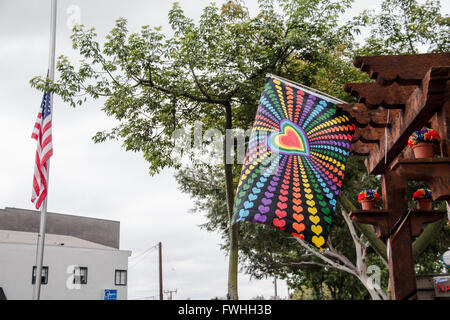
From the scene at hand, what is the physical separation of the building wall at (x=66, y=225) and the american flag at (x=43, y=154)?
23.8m

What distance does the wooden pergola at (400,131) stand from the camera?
375 cm

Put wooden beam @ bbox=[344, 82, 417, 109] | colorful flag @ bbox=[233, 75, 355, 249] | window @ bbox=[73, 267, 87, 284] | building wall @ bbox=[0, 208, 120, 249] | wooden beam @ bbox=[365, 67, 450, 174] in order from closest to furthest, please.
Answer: wooden beam @ bbox=[365, 67, 450, 174] → colorful flag @ bbox=[233, 75, 355, 249] → wooden beam @ bbox=[344, 82, 417, 109] → window @ bbox=[73, 267, 87, 284] → building wall @ bbox=[0, 208, 120, 249]

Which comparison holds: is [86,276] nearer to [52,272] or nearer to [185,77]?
[52,272]

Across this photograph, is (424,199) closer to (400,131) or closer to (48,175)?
(400,131)

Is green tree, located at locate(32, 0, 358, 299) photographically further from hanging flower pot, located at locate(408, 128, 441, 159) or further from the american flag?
hanging flower pot, located at locate(408, 128, 441, 159)

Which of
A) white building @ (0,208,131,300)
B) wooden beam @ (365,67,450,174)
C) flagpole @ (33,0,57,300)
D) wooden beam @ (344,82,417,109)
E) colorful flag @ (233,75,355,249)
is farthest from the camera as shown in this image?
white building @ (0,208,131,300)

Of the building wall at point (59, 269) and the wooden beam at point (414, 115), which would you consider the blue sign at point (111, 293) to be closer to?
the building wall at point (59, 269)

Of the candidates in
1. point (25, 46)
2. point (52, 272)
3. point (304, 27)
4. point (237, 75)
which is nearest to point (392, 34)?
point (304, 27)

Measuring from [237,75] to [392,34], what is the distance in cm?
508

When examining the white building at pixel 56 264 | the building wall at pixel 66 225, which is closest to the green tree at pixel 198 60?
the white building at pixel 56 264

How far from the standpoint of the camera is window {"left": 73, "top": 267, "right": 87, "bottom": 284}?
27.8 m

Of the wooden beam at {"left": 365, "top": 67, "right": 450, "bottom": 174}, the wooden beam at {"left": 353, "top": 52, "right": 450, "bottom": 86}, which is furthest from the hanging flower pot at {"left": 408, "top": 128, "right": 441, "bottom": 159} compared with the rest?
the wooden beam at {"left": 353, "top": 52, "right": 450, "bottom": 86}
